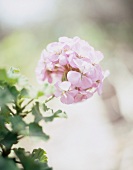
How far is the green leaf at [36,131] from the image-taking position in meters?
0.47

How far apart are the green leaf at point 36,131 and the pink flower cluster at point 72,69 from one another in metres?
0.14

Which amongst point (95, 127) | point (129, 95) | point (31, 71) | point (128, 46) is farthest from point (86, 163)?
point (128, 46)

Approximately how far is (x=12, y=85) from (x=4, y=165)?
0.13 m

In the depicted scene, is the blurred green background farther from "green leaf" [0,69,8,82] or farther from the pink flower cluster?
"green leaf" [0,69,8,82]

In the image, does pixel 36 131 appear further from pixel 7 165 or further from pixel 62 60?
pixel 62 60

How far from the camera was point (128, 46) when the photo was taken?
2.81 m

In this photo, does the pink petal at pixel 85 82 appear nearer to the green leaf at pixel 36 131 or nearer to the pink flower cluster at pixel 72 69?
the pink flower cluster at pixel 72 69

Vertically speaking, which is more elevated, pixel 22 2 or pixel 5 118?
pixel 22 2

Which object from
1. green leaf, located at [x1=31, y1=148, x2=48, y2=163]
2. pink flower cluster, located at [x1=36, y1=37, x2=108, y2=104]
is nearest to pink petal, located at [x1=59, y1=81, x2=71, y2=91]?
pink flower cluster, located at [x1=36, y1=37, x2=108, y2=104]

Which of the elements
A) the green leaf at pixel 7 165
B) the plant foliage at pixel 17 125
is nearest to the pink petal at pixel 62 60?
the plant foliage at pixel 17 125

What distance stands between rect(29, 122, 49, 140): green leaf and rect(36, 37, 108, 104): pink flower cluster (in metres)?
0.14

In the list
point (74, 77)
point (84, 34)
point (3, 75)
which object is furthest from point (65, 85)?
point (84, 34)

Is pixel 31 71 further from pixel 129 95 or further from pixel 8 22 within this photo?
pixel 129 95

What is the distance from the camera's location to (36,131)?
1.57ft
